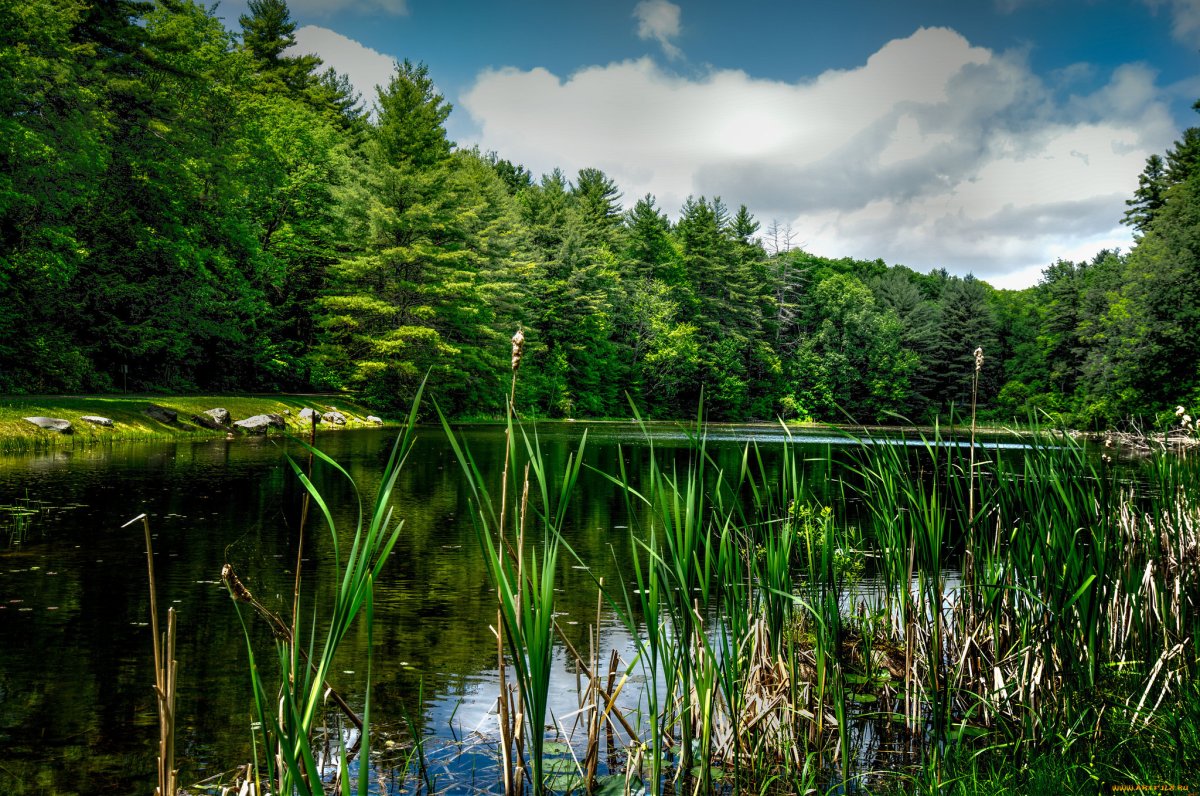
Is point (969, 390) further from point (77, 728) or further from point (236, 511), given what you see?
point (77, 728)

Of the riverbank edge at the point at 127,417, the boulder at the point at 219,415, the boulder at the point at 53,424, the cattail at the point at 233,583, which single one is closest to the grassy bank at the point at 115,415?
the riverbank edge at the point at 127,417

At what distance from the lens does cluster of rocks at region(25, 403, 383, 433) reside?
720 inches

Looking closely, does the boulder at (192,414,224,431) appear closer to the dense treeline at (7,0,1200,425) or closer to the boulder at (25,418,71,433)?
the dense treeline at (7,0,1200,425)

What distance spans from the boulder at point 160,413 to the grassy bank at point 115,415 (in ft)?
0.37

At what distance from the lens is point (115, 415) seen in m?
21.0

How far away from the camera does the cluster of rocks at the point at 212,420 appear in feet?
60.0

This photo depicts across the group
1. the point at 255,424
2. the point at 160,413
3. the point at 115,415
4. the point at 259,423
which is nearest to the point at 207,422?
the point at 255,424

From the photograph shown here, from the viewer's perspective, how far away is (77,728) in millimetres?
4273

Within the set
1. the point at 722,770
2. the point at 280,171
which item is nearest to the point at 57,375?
the point at 280,171

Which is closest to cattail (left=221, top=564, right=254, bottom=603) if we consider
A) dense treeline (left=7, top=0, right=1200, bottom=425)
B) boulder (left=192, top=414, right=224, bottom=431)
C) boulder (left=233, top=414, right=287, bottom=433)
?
dense treeline (left=7, top=0, right=1200, bottom=425)

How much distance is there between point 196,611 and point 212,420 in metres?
19.6

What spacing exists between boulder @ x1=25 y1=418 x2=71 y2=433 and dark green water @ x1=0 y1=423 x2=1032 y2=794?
377cm

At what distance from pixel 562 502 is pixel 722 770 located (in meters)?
1.94

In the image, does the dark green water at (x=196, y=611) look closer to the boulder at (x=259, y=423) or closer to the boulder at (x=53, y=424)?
the boulder at (x=53, y=424)
